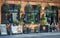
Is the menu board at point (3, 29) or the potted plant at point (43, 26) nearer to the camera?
the menu board at point (3, 29)

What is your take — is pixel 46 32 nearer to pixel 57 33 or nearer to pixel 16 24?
pixel 57 33

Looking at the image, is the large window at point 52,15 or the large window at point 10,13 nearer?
the large window at point 10,13

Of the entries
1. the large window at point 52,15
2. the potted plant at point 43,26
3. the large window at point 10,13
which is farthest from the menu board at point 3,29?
the large window at point 52,15

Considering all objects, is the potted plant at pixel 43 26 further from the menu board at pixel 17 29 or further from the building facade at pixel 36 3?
the menu board at pixel 17 29

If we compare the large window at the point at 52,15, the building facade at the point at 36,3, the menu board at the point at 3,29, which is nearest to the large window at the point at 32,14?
the building facade at the point at 36,3

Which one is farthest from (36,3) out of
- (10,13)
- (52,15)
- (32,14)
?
(10,13)

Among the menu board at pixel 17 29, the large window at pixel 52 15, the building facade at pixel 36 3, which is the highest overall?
the building facade at pixel 36 3

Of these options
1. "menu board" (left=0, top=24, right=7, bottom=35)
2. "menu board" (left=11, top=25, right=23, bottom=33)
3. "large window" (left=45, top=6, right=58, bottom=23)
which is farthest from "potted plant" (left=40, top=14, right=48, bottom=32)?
"menu board" (left=0, top=24, right=7, bottom=35)

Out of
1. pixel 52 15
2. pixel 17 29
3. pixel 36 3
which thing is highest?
pixel 36 3

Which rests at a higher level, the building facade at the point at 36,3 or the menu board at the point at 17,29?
the building facade at the point at 36,3

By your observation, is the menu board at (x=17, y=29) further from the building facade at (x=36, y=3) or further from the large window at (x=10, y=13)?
the building facade at (x=36, y=3)

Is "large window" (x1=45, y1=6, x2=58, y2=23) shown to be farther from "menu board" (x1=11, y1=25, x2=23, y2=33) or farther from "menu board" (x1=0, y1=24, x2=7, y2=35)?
"menu board" (x1=0, y1=24, x2=7, y2=35)

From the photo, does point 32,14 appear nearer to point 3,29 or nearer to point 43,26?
point 43,26

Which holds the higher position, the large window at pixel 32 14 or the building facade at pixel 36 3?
the building facade at pixel 36 3
